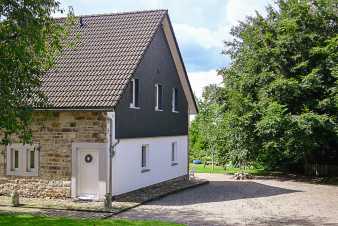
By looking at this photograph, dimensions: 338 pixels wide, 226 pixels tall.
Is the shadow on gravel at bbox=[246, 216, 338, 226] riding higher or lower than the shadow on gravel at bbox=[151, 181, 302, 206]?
lower

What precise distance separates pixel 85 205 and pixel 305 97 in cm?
1676

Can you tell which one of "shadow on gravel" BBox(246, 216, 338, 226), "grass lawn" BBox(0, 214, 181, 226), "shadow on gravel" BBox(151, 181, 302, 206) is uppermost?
"grass lawn" BBox(0, 214, 181, 226)

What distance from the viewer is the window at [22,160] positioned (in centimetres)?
1958

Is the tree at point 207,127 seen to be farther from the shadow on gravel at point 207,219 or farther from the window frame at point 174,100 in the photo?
the shadow on gravel at point 207,219

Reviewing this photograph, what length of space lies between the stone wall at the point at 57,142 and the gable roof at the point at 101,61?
0.57 meters

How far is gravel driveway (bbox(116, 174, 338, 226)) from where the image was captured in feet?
50.6

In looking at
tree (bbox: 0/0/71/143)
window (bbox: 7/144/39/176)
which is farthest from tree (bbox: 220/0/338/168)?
tree (bbox: 0/0/71/143)

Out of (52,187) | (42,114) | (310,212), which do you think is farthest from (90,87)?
(310,212)

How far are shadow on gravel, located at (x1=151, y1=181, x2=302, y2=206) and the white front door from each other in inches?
91.0

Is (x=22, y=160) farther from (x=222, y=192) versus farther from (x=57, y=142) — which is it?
(x=222, y=192)

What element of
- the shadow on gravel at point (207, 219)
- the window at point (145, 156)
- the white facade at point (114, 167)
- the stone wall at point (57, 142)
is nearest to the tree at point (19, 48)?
the stone wall at point (57, 142)

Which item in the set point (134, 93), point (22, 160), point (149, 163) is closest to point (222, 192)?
point (149, 163)

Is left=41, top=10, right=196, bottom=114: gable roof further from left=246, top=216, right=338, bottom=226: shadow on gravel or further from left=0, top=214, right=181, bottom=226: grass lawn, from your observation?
left=246, top=216, right=338, bottom=226: shadow on gravel

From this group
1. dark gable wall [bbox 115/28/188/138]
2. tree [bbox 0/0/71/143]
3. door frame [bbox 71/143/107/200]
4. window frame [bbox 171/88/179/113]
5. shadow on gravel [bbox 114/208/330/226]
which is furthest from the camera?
window frame [bbox 171/88/179/113]
